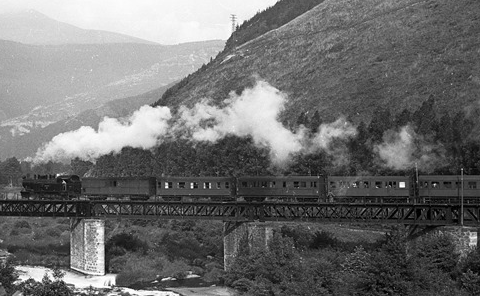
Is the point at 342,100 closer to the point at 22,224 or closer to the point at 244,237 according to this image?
the point at 22,224

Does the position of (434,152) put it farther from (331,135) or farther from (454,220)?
(454,220)

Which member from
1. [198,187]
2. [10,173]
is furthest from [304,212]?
[10,173]

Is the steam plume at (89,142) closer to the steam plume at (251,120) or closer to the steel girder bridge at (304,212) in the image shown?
the steel girder bridge at (304,212)

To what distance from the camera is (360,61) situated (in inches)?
5551

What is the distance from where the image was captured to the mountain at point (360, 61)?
11656 cm

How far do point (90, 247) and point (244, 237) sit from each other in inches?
587

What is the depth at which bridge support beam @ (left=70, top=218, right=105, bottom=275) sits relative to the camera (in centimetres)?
7175

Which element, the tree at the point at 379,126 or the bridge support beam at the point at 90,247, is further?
the tree at the point at 379,126

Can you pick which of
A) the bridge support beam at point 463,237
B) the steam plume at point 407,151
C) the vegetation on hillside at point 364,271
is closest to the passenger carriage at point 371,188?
the vegetation on hillside at point 364,271

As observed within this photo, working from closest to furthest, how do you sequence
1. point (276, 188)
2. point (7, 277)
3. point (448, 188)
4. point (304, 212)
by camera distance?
point (7, 277) → point (448, 188) → point (304, 212) → point (276, 188)

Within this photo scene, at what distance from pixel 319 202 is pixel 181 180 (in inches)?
→ 529

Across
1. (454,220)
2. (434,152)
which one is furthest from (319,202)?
(434,152)

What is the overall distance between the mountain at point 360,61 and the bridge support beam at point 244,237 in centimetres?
4547

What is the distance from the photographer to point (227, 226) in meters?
70.9
